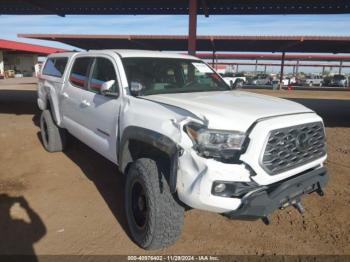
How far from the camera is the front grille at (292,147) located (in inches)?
114

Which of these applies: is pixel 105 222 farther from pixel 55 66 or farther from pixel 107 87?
pixel 55 66

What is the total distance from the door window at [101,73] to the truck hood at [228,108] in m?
0.85

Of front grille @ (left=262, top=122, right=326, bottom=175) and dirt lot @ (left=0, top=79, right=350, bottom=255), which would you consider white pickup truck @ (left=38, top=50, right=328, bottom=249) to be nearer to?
front grille @ (left=262, top=122, right=326, bottom=175)

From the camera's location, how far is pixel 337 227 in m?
3.87

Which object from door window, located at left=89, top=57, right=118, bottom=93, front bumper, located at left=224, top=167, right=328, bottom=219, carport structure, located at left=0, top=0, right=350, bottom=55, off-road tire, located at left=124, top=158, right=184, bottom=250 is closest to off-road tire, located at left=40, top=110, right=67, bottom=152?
door window, located at left=89, top=57, right=118, bottom=93

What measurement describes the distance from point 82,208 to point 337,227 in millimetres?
3109

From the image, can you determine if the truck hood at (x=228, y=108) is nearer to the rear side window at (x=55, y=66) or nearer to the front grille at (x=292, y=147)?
the front grille at (x=292, y=147)

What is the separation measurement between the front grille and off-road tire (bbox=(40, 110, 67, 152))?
480 cm

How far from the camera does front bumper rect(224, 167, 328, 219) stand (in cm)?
281

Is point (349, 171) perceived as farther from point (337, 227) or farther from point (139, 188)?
point (139, 188)

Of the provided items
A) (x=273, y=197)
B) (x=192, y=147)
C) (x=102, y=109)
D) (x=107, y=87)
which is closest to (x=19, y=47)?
(x=102, y=109)
